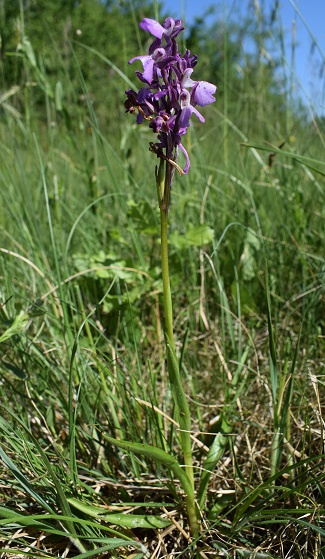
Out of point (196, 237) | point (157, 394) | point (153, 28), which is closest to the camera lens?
point (153, 28)

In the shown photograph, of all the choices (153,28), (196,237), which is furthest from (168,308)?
(196,237)

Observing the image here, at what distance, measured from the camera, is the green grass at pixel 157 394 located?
0.96m

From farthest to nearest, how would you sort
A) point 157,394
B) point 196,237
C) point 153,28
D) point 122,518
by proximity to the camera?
point 196,237, point 157,394, point 122,518, point 153,28

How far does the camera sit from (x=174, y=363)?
89 centimetres

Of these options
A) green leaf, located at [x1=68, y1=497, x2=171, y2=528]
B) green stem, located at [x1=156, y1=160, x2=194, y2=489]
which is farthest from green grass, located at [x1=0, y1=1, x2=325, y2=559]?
green stem, located at [x1=156, y1=160, x2=194, y2=489]

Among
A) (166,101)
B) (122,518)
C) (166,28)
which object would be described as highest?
(166,28)

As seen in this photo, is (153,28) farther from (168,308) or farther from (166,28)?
(168,308)

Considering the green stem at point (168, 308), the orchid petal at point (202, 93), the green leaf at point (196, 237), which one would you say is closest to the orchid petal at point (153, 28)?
the orchid petal at point (202, 93)

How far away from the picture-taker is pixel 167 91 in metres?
0.85

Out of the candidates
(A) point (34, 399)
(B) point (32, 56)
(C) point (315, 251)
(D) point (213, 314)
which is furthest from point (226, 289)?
(B) point (32, 56)

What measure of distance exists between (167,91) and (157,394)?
841mm

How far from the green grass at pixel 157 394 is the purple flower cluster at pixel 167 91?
203 millimetres

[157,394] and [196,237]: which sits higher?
[196,237]

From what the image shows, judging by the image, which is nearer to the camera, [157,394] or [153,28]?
[153,28]
